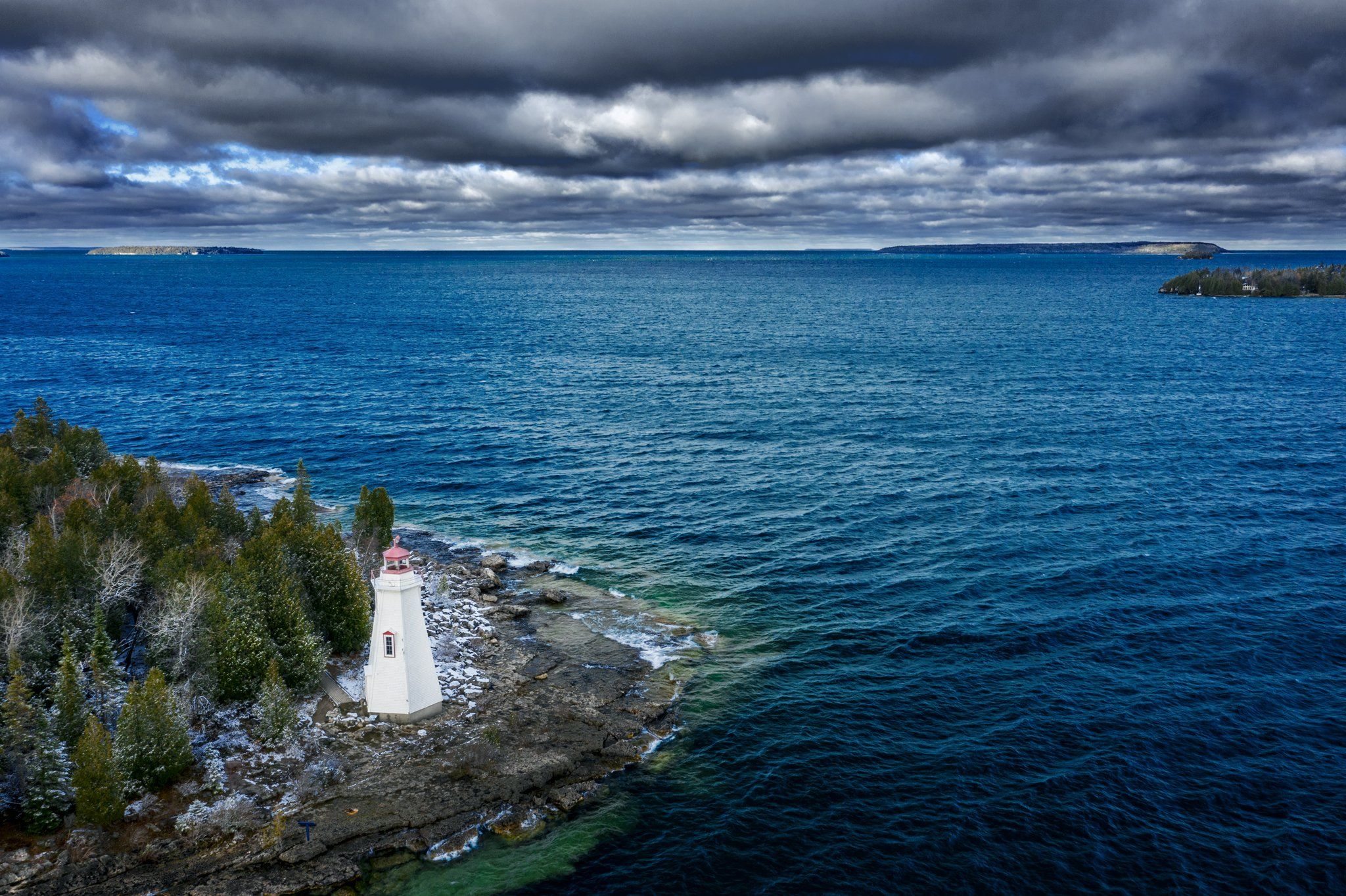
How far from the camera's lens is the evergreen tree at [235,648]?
129 ft

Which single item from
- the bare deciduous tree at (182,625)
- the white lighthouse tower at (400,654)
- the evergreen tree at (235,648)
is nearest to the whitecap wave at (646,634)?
the white lighthouse tower at (400,654)

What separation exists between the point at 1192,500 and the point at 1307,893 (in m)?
47.4

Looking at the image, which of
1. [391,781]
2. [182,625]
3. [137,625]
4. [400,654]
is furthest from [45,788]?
[400,654]

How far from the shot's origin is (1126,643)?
162 ft

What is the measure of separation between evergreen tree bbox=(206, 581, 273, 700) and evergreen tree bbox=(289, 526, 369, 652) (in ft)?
Answer: 18.3

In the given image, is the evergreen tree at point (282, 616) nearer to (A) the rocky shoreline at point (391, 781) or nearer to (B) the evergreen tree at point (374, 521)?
(A) the rocky shoreline at point (391, 781)

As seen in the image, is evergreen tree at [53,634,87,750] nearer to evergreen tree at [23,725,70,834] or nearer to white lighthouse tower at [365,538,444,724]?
evergreen tree at [23,725,70,834]

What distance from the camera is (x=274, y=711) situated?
1473 inches

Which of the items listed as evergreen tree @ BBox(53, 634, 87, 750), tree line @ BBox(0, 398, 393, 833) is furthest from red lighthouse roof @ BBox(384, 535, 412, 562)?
evergreen tree @ BBox(53, 634, 87, 750)

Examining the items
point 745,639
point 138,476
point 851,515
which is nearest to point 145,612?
point 138,476

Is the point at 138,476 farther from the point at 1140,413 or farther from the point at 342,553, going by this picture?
the point at 1140,413

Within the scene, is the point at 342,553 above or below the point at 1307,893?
above

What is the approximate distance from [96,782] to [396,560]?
13803mm

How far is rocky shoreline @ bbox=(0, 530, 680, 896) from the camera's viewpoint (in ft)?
102
